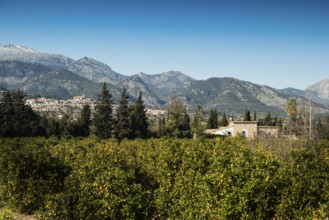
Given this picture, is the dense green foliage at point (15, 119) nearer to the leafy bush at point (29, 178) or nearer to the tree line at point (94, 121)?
the tree line at point (94, 121)

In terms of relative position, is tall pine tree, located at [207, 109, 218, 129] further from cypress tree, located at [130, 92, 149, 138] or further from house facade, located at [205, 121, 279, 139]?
cypress tree, located at [130, 92, 149, 138]

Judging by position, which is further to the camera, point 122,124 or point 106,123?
point 106,123

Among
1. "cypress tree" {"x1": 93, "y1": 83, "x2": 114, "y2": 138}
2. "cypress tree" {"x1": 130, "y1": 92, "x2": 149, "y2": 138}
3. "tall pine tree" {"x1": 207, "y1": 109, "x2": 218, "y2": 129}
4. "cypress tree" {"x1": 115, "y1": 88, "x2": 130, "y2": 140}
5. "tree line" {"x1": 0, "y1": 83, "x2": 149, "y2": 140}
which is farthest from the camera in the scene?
"tall pine tree" {"x1": 207, "y1": 109, "x2": 218, "y2": 129}

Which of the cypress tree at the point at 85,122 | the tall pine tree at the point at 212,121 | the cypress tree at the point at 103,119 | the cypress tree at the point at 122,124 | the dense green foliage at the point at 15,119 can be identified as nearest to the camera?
the dense green foliage at the point at 15,119

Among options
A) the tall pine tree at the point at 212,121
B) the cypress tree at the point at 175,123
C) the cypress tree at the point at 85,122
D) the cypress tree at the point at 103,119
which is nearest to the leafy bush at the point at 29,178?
the cypress tree at the point at 103,119

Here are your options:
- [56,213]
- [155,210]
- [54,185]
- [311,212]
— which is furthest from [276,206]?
[54,185]

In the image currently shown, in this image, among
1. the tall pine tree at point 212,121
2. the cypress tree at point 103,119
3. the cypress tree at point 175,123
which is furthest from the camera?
the tall pine tree at point 212,121

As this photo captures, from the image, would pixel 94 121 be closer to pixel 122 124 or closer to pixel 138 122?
pixel 122 124

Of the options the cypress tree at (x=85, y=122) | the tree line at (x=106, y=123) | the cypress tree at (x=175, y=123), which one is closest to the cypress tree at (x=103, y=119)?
the tree line at (x=106, y=123)

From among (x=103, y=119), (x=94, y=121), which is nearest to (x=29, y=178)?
(x=103, y=119)

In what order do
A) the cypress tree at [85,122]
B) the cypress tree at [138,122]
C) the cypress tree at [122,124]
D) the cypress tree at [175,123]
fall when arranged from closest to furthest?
the cypress tree at [122,124], the cypress tree at [175,123], the cypress tree at [138,122], the cypress tree at [85,122]

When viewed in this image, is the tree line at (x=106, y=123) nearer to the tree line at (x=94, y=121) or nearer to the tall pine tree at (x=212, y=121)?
the tree line at (x=94, y=121)

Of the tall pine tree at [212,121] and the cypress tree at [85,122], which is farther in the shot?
the tall pine tree at [212,121]

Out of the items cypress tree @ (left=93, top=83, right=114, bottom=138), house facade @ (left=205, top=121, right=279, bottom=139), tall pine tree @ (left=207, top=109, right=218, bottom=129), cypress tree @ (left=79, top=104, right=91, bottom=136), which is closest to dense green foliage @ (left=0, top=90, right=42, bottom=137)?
cypress tree @ (left=79, top=104, right=91, bottom=136)
